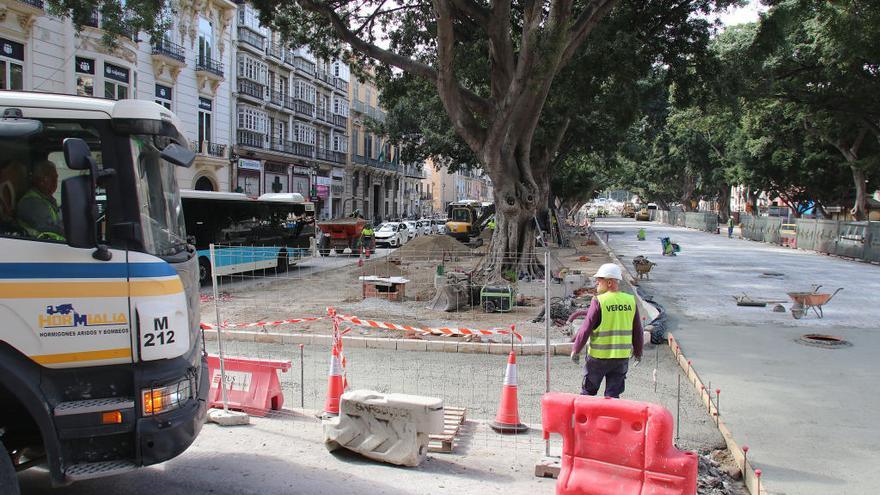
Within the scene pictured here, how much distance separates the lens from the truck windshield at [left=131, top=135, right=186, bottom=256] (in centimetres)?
411

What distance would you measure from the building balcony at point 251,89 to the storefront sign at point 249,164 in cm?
371

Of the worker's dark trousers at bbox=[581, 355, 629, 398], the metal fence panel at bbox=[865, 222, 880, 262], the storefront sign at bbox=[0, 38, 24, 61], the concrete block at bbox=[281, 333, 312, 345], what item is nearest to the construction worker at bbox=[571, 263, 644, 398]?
the worker's dark trousers at bbox=[581, 355, 629, 398]

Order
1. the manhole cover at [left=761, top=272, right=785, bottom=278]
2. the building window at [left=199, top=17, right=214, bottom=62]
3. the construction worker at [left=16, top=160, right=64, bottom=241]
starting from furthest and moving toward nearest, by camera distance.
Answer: the building window at [left=199, top=17, right=214, bottom=62], the manhole cover at [left=761, top=272, right=785, bottom=278], the construction worker at [left=16, top=160, right=64, bottom=241]

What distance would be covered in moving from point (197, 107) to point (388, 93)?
14.5 meters

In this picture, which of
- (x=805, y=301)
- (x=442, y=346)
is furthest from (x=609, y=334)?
(x=805, y=301)

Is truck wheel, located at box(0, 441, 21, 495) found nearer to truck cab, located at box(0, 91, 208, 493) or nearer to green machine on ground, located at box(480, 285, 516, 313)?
truck cab, located at box(0, 91, 208, 493)

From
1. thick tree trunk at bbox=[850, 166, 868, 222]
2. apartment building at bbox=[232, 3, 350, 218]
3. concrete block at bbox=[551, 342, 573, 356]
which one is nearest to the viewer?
concrete block at bbox=[551, 342, 573, 356]

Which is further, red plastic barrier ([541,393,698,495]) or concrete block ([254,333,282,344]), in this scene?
concrete block ([254,333,282,344])

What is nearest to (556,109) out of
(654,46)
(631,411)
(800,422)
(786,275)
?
(654,46)

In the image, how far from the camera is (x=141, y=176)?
4125mm

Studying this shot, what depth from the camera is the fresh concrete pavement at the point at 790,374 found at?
5836 mm

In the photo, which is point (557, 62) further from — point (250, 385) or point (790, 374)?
point (250, 385)

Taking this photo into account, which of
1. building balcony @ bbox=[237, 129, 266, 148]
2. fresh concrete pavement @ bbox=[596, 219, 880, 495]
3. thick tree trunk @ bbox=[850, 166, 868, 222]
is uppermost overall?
building balcony @ bbox=[237, 129, 266, 148]

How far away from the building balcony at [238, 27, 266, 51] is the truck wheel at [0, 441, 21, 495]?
35.8 m
